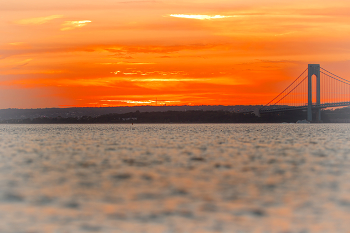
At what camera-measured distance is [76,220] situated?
953 cm

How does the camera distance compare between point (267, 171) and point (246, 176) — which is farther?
point (267, 171)

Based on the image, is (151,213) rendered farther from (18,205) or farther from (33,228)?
(18,205)

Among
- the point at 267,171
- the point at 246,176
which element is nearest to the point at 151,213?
the point at 246,176

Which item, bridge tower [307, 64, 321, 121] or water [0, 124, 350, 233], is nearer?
water [0, 124, 350, 233]

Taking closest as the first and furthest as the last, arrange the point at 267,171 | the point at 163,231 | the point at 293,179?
the point at 163,231 < the point at 293,179 < the point at 267,171

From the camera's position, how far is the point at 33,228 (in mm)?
8938

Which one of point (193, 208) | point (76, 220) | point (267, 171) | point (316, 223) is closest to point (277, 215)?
point (316, 223)

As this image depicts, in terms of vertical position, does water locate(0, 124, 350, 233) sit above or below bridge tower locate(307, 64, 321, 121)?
below

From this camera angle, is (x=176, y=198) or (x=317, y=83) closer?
(x=176, y=198)

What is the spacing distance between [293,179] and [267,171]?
2143 millimetres

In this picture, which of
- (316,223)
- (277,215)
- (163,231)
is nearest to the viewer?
(163,231)

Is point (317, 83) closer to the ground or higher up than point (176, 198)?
higher up

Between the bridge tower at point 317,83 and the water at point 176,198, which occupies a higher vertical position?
the bridge tower at point 317,83

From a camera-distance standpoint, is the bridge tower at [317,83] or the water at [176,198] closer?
the water at [176,198]
